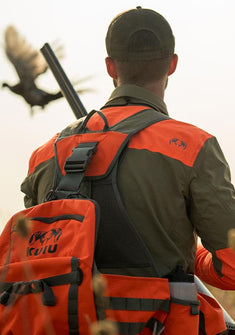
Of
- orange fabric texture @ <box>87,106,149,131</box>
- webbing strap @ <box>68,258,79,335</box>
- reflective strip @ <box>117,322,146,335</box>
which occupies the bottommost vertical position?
reflective strip @ <box>117,322,146,335</box>

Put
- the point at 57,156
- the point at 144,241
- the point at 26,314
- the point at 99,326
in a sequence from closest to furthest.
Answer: the point at 99,326 → the point at 26,314 → the point at 144,241 → the point at 57,156

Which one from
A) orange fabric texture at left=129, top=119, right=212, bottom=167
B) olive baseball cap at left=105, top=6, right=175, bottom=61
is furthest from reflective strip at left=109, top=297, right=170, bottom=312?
olive baseball cap at left=105, top=6, right=175, bottom=61

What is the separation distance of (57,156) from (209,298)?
101 cm

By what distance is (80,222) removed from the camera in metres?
2.84

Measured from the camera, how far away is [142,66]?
11.3ft

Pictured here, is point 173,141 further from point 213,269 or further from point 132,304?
point 132,304

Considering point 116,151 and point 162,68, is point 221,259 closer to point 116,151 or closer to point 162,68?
point 116,151

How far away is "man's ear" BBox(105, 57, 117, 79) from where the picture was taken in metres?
3.57

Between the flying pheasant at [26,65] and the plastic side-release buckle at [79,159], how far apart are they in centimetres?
181

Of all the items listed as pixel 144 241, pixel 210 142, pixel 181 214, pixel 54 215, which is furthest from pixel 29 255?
pixel 210 142

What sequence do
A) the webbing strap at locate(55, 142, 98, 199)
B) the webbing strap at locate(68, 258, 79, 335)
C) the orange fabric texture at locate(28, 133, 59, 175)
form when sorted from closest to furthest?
the webbing strap at locate(68, 258, 79, 335)
the webbing strap at locate(55, 142, 98, 199)
the orange fabric texture at locate(28, 133, 59, 175)

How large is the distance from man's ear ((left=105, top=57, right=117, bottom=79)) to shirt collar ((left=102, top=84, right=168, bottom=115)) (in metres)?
0.16

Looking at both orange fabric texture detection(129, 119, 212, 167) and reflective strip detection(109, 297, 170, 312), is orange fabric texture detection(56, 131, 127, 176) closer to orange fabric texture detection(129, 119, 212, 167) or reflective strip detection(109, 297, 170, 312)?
orange fabric texture detection(129, 119, 212, 167)

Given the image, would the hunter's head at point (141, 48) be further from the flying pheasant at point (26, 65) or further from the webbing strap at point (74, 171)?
the flying pheasant at point (26, 65)
